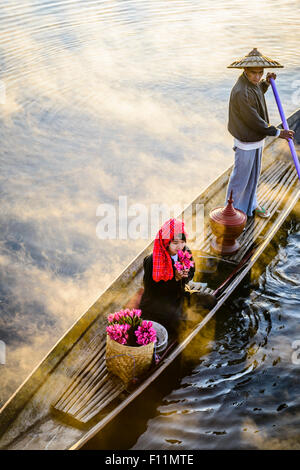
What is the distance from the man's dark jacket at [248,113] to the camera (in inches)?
170

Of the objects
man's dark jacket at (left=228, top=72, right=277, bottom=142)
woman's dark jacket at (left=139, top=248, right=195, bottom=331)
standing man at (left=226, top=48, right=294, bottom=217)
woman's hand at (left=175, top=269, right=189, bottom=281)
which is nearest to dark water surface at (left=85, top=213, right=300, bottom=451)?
woman's dark jacket at (left=139, top=248, right=195, bottom=331)

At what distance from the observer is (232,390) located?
3.56m

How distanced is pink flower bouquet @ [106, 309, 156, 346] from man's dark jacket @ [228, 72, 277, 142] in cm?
247

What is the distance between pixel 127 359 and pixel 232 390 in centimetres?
109

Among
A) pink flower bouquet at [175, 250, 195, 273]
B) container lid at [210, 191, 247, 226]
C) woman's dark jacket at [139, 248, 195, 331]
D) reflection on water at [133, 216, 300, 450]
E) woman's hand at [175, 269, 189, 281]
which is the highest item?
pink flower bouquet at [175, 250, 195, 273]

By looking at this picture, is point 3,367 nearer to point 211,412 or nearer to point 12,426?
point 12,426

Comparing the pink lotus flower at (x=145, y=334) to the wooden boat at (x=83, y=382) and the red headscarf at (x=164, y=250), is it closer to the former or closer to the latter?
the wooden boat at (x=83, y=382)

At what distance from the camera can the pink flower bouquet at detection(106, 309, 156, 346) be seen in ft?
9.92

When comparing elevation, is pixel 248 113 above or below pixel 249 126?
A: above

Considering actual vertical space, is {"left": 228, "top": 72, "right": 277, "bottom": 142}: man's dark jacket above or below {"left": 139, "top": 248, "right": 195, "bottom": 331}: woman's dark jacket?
above

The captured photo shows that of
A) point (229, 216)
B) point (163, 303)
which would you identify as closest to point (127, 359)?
point (163, 303)

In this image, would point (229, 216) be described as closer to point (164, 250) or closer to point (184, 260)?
point (184, 260)

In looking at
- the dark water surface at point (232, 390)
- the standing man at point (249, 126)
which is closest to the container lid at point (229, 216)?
the standing man at point (249, 126)

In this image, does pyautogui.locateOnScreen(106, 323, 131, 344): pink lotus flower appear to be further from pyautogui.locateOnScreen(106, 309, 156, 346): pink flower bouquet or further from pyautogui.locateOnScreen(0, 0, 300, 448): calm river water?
pyautogui.locateOnScreen(0, 0, 300, 448): calm river water
